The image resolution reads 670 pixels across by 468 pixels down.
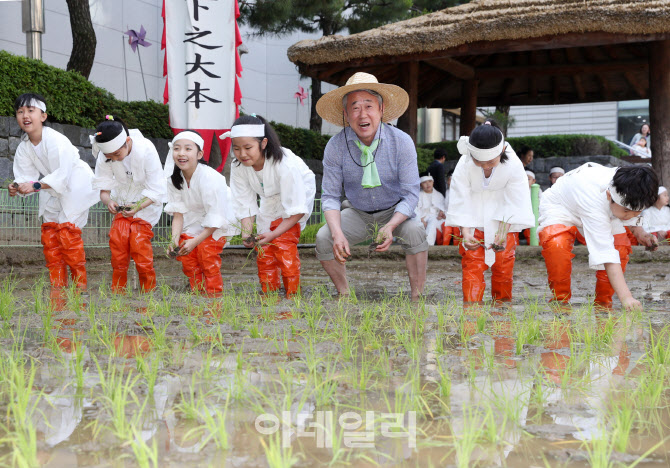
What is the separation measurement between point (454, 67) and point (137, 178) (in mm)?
5642

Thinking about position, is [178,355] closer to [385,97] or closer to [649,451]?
[649,451]

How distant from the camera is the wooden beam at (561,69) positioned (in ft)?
29.9

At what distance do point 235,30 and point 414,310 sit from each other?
17.0 ft

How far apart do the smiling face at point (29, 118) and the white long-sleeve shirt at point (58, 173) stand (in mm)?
95

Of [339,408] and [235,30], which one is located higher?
[235,30]

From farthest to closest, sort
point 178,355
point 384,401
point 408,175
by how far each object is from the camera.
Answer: point 408,175 < point 178,355 < point 384,401

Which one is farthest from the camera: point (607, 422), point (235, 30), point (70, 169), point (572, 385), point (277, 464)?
point (235, 30)

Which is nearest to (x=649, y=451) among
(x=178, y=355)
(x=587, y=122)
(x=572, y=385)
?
(x=572, y=385)

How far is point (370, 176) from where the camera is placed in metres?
4.03

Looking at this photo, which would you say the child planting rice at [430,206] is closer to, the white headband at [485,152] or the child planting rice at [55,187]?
the child planting rice at [55,187]

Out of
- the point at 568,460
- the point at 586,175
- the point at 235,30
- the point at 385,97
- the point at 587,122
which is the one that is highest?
the point at 587,122

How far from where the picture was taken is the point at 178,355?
211 cm

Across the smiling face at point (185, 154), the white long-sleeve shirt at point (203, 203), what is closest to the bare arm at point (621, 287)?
the white long-sleeve shirt at point (203, 203)

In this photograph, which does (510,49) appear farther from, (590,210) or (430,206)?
(590,210)
